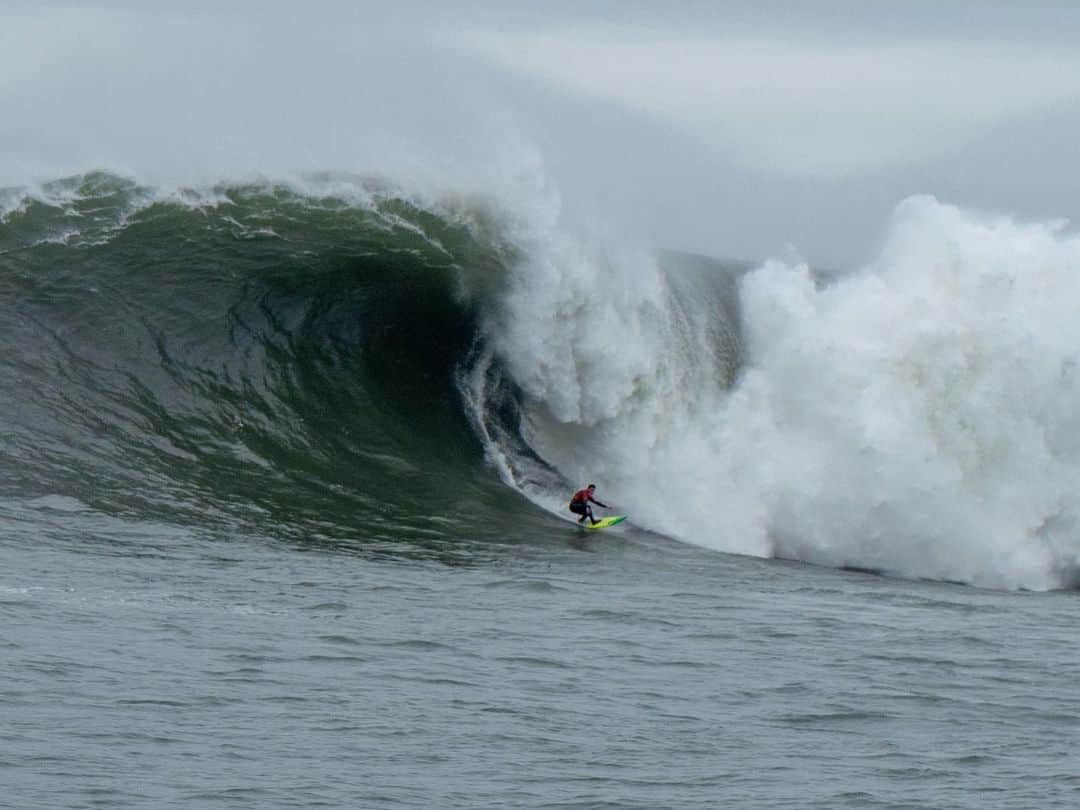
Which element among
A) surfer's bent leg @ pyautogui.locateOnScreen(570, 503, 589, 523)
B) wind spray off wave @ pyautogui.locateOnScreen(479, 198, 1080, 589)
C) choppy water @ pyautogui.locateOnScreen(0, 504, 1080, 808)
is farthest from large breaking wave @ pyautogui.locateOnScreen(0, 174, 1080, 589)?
choppy water @ pyautogui.locateOnScreen(0, 504, 1080, 808)

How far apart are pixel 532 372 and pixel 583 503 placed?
9.48 ft

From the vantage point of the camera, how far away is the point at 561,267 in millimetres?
22703

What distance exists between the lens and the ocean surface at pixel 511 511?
10.9 meters

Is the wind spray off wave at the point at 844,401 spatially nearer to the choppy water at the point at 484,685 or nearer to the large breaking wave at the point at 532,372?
the large breaking wave at the point at 532,372

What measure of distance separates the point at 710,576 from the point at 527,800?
753cm

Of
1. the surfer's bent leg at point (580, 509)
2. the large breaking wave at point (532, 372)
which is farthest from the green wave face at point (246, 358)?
the surfer's bent leg at point (580, 509)

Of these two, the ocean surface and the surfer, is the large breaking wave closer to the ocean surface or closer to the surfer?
the ocean surface

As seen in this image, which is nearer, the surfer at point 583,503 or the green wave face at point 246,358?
the green wave face at point 246,358

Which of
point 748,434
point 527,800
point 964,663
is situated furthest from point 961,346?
point 527,800

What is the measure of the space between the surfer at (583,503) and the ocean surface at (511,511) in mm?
286

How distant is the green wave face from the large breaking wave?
0.04 meters

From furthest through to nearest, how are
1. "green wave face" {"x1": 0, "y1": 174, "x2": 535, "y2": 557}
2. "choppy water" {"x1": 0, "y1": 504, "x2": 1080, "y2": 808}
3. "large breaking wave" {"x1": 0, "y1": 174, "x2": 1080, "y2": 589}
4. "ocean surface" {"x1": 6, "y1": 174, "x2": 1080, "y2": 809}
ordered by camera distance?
1. "large breaking wave" {"x1": 0, "y1": 174, "x2": 1080, "y2": 589}
2. "green wave face" {"x1": 0, "y1": 174, "x2": 535, "y2": 557}
3. "ocean surface" {"x1": 6, "y1": 174, "x2": 1080, "y2": 809}
4. "choppy water" {"x1": 0, "y1": 504, "x2": 1080, "y2": 808}

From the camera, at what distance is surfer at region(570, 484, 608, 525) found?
63.8ft

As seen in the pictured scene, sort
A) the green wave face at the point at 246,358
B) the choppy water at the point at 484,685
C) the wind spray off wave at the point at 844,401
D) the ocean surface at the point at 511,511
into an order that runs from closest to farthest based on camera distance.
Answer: the choppy water at the point at 484,685 → the ocean surface at the point at 511,511 → the green wave face at the point at 246,358 → the wind spray off wave at the point at 844,401
